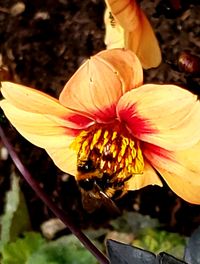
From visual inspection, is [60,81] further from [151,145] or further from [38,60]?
[151,145]

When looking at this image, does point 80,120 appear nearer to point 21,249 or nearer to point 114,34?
point 114,34

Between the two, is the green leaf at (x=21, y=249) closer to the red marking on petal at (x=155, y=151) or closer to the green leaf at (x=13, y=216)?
the green leaf at (x=13, y=216)

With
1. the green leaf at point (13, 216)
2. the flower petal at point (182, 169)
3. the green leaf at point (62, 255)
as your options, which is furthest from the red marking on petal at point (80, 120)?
the green leaf at point (13, 216)

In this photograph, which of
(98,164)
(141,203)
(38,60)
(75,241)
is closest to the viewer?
(98,164)

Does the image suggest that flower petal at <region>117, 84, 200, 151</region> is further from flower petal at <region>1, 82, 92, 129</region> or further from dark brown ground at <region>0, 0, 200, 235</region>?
dark brown ground at <region>0, 0, 200, 235</region>

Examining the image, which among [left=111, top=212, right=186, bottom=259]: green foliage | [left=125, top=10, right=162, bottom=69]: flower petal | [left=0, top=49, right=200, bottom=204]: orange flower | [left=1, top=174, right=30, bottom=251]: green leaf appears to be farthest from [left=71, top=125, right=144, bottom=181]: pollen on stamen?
[left=1, top=174, right=30, bottom=251]: green leaf

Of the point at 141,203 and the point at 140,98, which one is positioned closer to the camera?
the point at 140,98

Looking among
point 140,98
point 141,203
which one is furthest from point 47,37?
point 140,98
